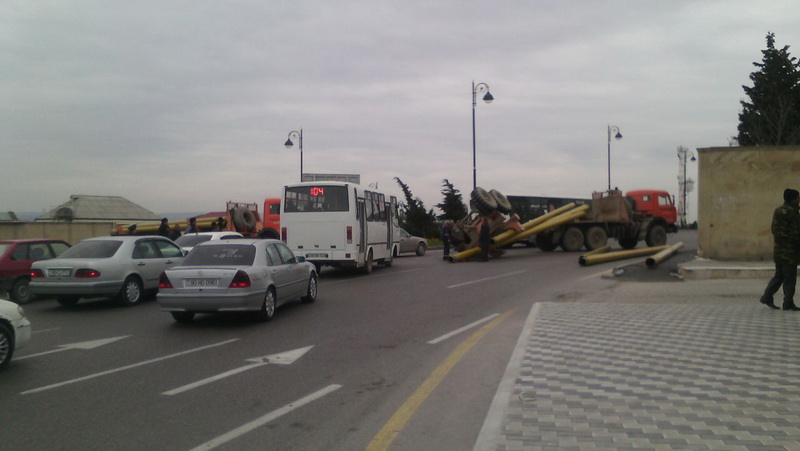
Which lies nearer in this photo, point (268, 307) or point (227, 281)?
point (227, 281)

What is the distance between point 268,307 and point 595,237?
2127 cm

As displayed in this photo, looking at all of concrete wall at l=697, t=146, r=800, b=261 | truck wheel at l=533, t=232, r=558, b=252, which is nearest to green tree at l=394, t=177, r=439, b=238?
truck wheel at l=533, t=232, r=558, b=252

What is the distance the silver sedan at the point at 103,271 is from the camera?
40.9 ft

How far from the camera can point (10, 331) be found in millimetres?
7406

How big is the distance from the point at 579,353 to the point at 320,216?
13.0 metres

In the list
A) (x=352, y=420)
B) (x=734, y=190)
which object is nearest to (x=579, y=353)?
(x=352, y=420)

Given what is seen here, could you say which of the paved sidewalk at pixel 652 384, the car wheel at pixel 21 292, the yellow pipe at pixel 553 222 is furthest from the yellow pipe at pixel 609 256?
the car wheel at pixel 21 292

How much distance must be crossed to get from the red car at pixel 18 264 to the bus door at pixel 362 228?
8570 millimetres

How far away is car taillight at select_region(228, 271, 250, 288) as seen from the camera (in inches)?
400

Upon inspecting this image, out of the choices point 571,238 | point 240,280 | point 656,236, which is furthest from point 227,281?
point 656,236

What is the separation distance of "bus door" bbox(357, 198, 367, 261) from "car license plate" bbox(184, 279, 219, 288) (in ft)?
31.4

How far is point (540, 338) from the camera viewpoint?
8.09 metres

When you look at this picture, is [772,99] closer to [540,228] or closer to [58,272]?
[540,228]

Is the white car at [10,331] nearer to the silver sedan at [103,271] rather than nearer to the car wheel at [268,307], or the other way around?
the car wheel at [268,307]
